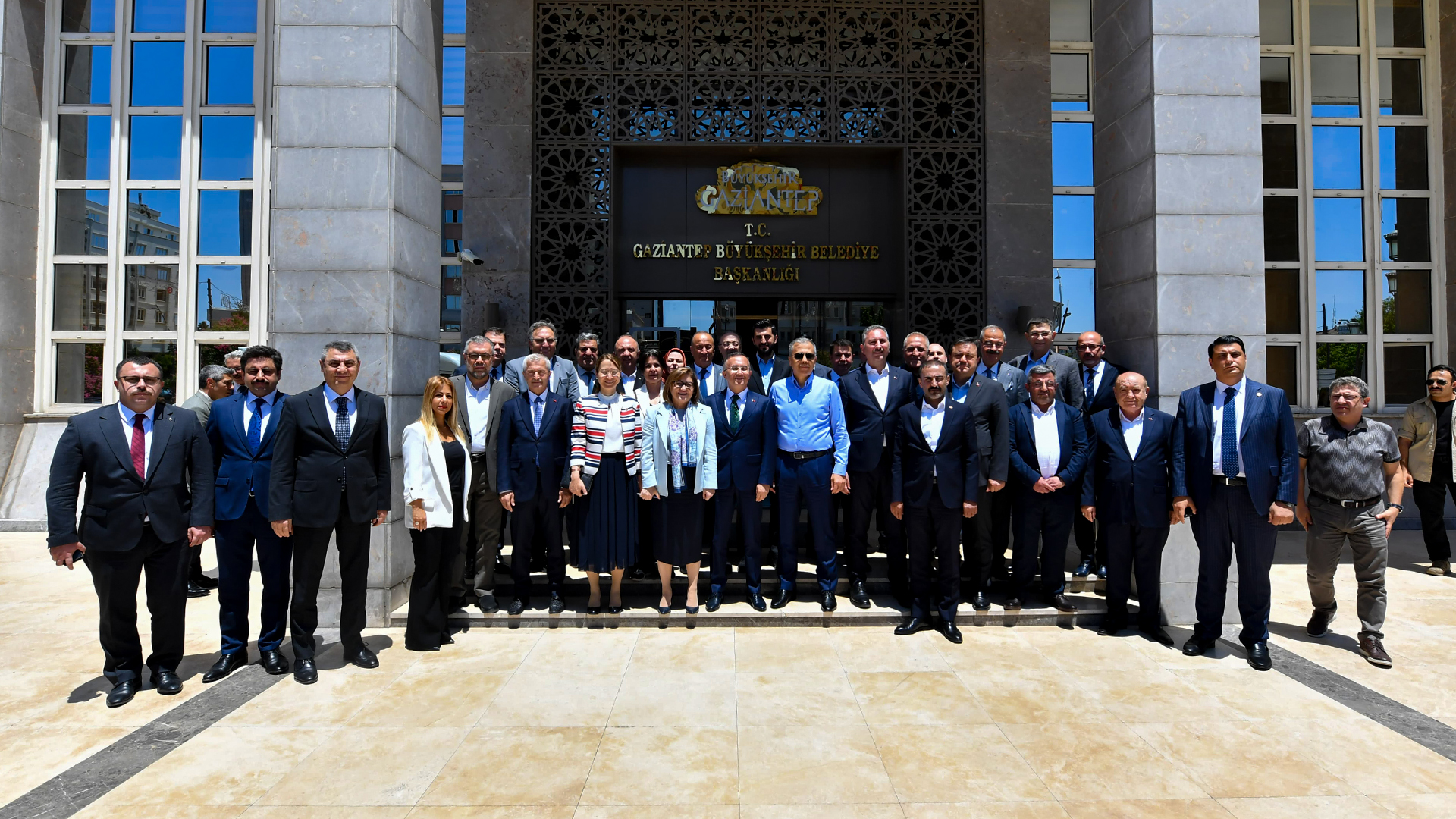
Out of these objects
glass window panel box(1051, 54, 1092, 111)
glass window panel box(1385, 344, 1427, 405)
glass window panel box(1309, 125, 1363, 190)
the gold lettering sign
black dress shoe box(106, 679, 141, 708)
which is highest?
glass window panel box(1051, 54, 1092, 111)

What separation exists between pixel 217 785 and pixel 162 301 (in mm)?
8946

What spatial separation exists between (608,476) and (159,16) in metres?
9.92

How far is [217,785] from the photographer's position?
10.5 feet

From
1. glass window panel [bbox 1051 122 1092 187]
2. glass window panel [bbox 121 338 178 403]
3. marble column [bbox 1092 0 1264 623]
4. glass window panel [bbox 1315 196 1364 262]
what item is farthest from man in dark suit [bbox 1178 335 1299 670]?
glass window panel [bbox 121 338 178 403]

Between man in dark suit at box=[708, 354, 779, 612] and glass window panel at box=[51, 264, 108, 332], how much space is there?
9.31 m

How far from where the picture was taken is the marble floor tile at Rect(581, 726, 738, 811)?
3.08 metres

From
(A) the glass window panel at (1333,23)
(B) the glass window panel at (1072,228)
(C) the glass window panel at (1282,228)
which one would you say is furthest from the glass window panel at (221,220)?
(A) the glass window panel at (1333,23)

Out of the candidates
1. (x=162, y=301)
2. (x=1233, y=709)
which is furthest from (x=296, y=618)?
(x=162, y=301)

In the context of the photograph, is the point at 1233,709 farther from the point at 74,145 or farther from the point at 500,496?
the point at 74,145

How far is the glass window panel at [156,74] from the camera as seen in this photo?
9773mm

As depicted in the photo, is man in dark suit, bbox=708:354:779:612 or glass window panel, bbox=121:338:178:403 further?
glass window panel, bbox=121:338:178:403

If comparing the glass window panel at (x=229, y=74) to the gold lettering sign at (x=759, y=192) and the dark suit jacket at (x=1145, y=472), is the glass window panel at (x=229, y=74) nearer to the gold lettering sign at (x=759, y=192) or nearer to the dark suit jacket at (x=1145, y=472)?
the gold lettering sign at (x=759, y=192)

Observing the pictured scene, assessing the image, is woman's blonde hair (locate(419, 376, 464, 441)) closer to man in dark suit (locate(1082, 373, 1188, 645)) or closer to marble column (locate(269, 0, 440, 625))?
marble column (locate(269, 0, 440, 625))

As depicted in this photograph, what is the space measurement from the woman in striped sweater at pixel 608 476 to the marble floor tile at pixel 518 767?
70.0 inches
